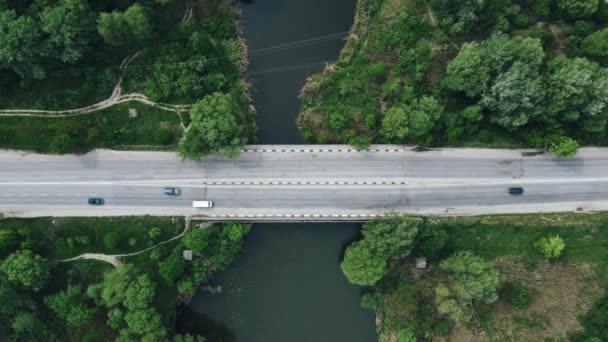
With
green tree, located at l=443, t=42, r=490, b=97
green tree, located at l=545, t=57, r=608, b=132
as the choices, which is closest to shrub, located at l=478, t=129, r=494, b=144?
green tree, located at l=443, t=42, r=490, b=97

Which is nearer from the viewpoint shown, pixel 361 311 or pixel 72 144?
pixel 72 144

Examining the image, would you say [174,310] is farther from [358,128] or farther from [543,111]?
[543,111]

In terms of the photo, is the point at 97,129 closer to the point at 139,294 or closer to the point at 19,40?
the point at 19,40

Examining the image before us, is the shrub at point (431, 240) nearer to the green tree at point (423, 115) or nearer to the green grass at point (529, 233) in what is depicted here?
the green grass at point (529, 233)

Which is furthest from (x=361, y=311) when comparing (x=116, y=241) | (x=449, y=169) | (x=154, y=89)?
(x=154, y=89)

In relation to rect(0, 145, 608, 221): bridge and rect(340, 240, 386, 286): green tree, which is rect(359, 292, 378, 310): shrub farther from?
rect(0, 145, 608, 221): bridge

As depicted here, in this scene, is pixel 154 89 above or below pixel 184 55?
below
